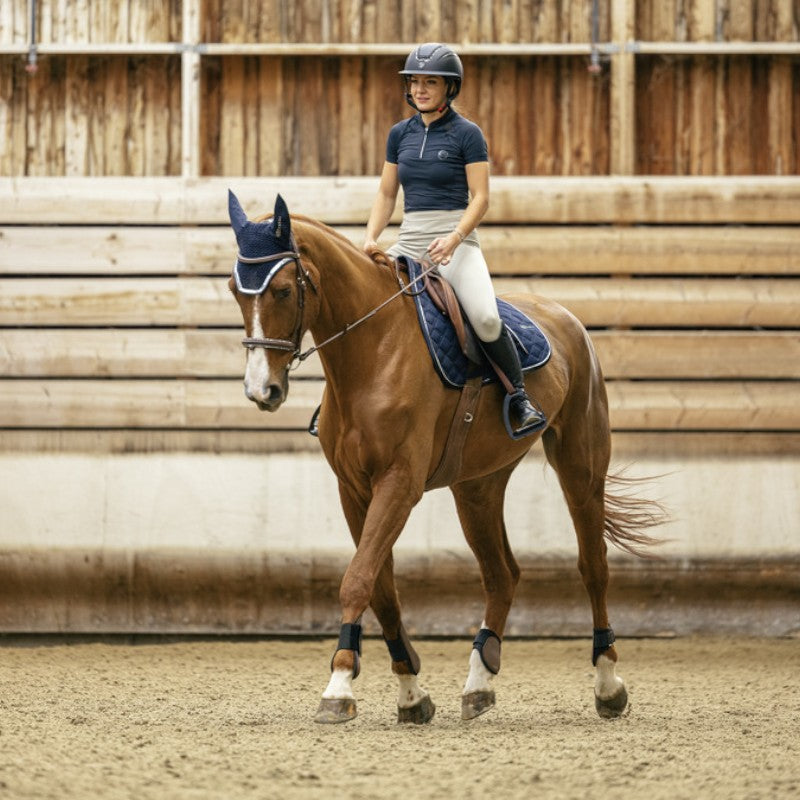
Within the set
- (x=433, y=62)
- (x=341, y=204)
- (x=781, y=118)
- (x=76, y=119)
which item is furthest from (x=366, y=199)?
(x=433, y=62)

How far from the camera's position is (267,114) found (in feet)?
26.2

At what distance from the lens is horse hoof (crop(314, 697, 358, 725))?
15.0 ft

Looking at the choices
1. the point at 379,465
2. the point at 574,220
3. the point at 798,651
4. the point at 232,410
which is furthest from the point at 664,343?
the point at 379,465

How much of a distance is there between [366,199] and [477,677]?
3.27 metres

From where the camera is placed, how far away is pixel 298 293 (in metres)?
4.58

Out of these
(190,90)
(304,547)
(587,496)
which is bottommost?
(304,547)

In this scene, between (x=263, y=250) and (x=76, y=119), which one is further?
(x=76, y=119)

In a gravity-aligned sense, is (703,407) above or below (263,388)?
below

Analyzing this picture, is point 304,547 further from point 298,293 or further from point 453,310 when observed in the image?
point 298,293

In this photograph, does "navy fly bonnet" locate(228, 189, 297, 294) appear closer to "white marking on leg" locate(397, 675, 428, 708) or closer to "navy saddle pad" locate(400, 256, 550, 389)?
"navy saddle pad" locate(400, 256, 550, 389)

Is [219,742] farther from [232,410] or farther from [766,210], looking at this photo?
[766,210]

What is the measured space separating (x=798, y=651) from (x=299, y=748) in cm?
395

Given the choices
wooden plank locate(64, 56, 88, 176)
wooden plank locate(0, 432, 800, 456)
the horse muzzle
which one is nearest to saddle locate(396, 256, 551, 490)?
the horse muzzle

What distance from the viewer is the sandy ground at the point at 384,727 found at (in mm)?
3859
